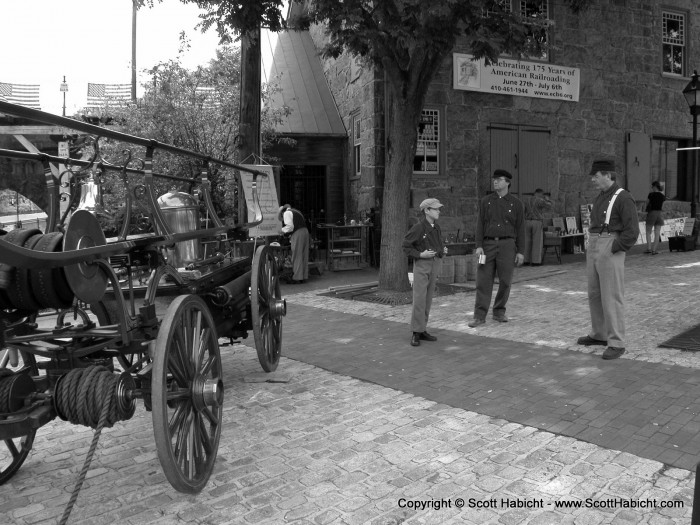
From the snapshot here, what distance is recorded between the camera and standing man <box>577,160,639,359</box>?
579cm

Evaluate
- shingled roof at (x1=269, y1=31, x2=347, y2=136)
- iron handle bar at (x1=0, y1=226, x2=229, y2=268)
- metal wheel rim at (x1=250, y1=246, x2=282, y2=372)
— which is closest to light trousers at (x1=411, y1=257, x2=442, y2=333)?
metal wheel rim at (x1=250, y1=246, x2=282, y2=372)

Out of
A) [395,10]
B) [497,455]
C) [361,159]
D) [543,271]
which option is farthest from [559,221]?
[497,455]

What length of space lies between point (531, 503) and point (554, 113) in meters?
13.9

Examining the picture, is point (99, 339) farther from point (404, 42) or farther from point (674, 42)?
point (674, 42)

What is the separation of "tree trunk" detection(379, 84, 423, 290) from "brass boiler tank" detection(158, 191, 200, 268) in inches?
207

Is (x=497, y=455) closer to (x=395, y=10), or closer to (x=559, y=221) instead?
(x=395, y=10)

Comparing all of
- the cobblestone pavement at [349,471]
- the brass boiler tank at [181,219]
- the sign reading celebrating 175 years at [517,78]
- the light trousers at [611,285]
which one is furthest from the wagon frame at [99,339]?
the sign reading celebrating 175 years at [517,78]

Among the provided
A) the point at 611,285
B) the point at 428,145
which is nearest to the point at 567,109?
the point at 428,145

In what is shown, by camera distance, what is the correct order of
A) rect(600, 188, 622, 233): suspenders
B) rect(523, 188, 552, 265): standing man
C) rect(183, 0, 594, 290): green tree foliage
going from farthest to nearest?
rect(523, 188, 552, 265): standing man < rect(183, 0, 594, 290): green tree foliage < rect(600, 188, 622, 233): suspenders

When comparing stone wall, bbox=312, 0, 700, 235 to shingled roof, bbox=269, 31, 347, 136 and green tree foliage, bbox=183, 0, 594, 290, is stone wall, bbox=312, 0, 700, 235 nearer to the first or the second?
shingled roof, bbox=269, 31, 347, 136

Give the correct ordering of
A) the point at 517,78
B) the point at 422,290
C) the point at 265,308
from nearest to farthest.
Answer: the point at 265,308, the point at 422,290, the point at 517,78

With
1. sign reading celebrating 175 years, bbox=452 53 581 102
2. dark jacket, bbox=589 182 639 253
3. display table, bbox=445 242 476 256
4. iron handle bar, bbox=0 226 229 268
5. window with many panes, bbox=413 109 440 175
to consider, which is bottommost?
display table, bbox=445 242 476 256

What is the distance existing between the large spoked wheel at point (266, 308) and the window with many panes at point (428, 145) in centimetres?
878

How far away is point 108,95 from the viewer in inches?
631
